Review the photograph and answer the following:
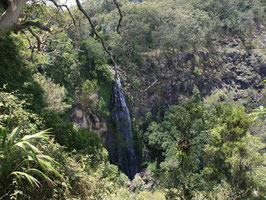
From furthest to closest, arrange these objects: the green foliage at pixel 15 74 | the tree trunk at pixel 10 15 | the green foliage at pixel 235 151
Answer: the green foliage at pixel 235 151 → the green foliage at pixel 15 74 → the tree trunk at pixel 10 15

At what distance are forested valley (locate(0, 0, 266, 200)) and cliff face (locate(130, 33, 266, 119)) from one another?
0.18 metres

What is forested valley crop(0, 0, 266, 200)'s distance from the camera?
2.67 m

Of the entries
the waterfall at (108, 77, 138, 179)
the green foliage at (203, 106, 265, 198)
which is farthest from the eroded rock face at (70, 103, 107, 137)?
the green foliage at (203, 106, 265, 198)

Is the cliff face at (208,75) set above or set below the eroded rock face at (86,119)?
below

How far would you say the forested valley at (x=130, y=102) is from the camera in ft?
8.77

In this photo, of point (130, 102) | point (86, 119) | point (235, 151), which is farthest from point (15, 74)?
point (130, 102)

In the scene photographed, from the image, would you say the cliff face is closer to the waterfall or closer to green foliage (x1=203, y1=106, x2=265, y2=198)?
the waterfall

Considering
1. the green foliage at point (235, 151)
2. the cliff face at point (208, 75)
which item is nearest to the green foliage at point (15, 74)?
the green foliage at point (235, 151)

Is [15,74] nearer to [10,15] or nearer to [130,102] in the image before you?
[10,15]

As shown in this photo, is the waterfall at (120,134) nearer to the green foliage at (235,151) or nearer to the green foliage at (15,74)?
the green foliage at (235,151)

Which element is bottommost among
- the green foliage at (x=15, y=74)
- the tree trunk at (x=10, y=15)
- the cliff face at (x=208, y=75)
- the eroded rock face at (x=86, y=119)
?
the cliff face at (x=208, y=75)

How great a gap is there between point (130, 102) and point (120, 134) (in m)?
3.21

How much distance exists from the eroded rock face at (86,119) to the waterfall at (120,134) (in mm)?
1843

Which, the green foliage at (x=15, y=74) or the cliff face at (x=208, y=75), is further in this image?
the cliff face at (x=208, y=75)
